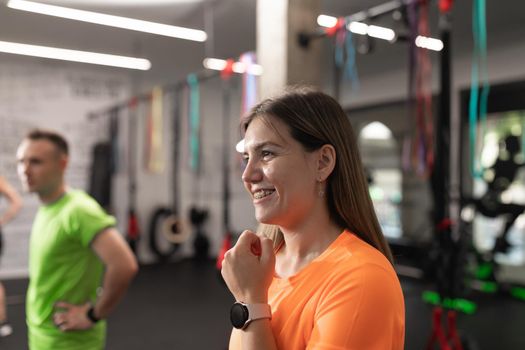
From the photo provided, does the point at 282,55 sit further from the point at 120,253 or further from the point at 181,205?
the point at 181,205

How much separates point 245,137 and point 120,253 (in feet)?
3.73

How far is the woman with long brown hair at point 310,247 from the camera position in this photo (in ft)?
2.86

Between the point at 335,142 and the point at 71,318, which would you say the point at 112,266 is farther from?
the point at 335,142

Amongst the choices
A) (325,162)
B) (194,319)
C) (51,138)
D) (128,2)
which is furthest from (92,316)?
(128,2)

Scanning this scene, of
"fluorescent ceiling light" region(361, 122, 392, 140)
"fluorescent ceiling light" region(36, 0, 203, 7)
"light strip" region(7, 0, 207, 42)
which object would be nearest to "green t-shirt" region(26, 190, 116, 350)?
"fluorescent ceiling light" region(36, 0, 203, 7)

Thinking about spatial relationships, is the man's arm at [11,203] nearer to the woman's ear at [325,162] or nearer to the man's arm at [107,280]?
the man's arm at [107,280]

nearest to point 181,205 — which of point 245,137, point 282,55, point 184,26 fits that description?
point 184,26

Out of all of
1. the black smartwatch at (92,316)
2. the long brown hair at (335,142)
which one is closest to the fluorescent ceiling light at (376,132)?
the black smartwatch at (92,316)

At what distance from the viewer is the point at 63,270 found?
1.98m

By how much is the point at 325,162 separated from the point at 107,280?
1337mm

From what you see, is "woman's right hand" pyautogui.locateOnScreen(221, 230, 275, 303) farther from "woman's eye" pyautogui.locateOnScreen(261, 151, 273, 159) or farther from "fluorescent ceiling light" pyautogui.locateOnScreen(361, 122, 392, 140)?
"fluorescent ceiling light" pyautogui.locateOnScreen(361, 122, 392, 140)

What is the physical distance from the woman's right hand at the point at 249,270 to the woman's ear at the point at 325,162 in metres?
0.18

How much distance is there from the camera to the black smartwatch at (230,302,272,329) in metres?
0.94

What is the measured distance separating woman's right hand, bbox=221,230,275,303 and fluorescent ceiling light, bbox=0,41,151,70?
5892 mm
